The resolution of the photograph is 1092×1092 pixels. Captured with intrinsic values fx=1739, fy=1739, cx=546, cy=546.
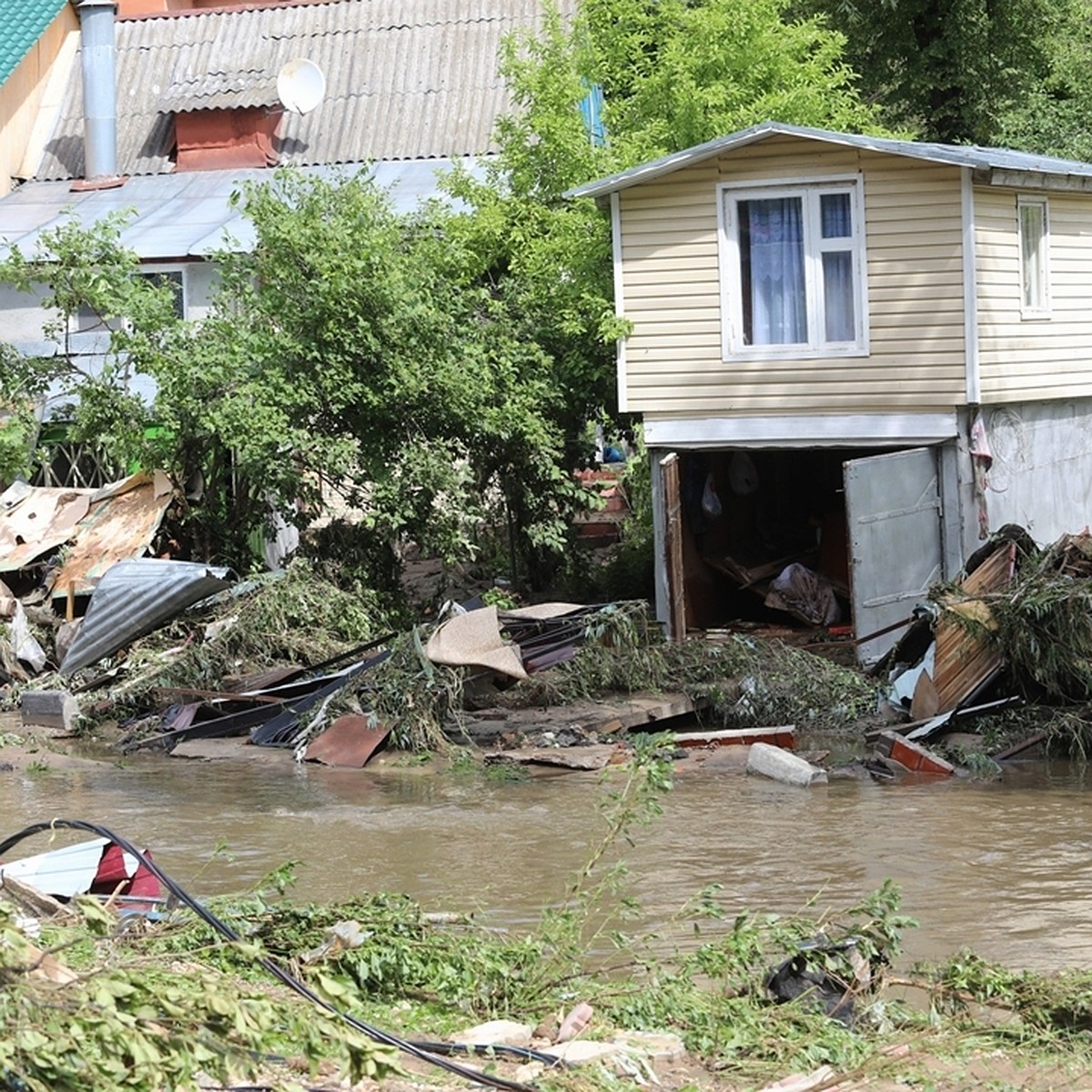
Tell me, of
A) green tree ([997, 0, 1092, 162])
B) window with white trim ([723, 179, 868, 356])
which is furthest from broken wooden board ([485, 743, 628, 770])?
green tree ([997, 0, 1092, 162])

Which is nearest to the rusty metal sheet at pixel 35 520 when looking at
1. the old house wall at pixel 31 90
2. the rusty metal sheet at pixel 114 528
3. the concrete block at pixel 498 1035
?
the rusty metal sheet at pixel 114 528

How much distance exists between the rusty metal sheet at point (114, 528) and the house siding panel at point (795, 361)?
5.46 meters

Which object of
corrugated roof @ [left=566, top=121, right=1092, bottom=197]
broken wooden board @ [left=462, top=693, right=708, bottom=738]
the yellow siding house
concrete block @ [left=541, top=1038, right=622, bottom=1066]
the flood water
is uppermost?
corrugated roof @ [left=566, top=121, right=1092, bottom=197]

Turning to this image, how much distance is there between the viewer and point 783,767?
1373 cm

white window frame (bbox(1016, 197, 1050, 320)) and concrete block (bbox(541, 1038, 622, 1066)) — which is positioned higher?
white window frame (bbox(1016, 197, 1050, 320))

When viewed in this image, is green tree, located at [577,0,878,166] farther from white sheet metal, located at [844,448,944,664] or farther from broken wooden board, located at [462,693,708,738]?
broken wooden board, located at [462,693,708,738]

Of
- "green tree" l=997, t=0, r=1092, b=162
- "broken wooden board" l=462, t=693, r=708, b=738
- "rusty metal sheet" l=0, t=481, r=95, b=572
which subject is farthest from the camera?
"green tree" l=997, t=0, r=1092, b=162

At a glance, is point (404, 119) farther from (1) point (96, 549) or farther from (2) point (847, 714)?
(2) point (847, 714)

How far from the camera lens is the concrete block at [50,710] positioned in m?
16.4

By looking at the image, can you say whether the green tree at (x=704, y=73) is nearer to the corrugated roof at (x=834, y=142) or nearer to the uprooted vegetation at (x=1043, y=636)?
the corrugated roof at (x=834, y=142)

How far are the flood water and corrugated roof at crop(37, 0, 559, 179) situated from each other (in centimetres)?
1599

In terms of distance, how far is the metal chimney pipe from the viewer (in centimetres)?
2847

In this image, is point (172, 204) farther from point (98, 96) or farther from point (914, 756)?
point (914, 756)

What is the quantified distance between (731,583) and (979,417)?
4101mm
